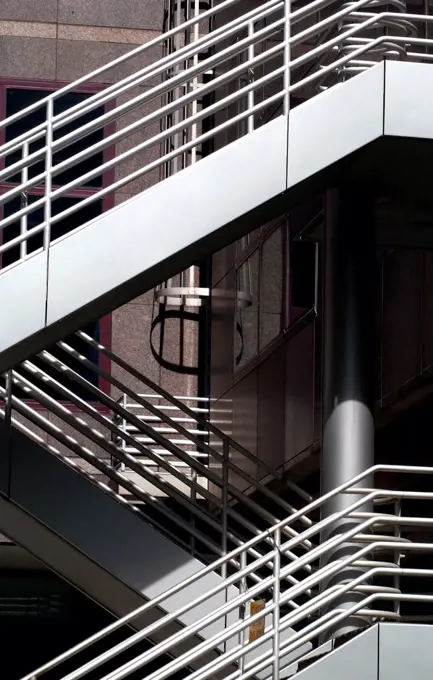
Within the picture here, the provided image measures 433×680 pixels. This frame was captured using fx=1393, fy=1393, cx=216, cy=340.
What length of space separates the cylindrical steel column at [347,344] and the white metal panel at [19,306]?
263cm

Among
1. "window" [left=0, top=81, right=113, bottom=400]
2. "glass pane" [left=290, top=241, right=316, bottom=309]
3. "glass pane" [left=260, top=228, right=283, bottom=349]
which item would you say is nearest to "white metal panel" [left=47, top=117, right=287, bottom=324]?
"glass pane" [left=290, top=241, right=316, bottom=309]

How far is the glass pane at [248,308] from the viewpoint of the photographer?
52.0 feet

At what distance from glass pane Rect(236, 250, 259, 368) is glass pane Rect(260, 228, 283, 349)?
0.27 metres

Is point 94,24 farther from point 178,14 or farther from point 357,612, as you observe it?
point 357,612

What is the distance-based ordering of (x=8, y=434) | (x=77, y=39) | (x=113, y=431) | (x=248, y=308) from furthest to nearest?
(x=77, y=39) → (x=248, y=308) → (x=113, y=431) → (x=8, y=434)

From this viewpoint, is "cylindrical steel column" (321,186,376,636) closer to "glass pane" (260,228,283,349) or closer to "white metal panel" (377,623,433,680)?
"white metal panel" (377,623,433,680)

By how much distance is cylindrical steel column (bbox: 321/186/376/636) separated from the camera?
34.6ft

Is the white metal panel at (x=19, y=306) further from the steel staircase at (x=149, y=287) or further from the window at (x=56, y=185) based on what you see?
the window at (x=56, y=185)

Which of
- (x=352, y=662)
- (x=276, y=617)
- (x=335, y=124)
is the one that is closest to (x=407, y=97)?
(x=335, y=124)

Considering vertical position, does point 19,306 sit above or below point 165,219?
below

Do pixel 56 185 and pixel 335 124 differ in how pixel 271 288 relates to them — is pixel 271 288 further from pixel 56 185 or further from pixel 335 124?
pixel 56 185

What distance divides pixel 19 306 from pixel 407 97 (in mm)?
3076

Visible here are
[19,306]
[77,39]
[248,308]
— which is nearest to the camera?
[19,306]

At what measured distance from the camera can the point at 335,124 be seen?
9.70m
